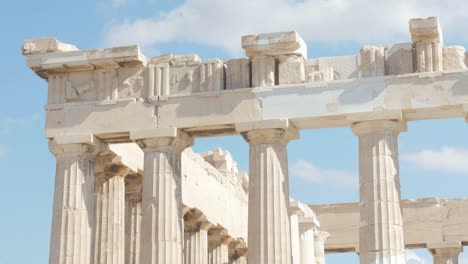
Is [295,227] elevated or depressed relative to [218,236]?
depressed

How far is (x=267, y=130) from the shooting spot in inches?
1383

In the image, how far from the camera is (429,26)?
34.2 m

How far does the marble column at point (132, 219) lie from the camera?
4147 centimetres

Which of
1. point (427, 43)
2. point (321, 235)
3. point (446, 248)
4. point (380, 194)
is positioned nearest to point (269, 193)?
point (380, 194)

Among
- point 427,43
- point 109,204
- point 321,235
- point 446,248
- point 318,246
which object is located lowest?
point 109,204

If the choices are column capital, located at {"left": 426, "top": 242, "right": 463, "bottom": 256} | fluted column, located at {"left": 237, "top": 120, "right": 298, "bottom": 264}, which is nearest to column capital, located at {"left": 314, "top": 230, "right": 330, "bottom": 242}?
column capital, located at {"left": 426, "top": 242, "right": 463, "bottom": 256}

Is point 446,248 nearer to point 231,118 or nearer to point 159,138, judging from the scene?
point 231,118

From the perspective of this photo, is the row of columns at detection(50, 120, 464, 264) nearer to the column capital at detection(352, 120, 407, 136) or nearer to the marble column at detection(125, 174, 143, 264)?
the column capital at detection(352, 120, 407, 136)

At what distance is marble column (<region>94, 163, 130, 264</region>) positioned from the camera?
39000mm

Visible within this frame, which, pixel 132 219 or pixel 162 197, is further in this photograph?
pixel 132 219

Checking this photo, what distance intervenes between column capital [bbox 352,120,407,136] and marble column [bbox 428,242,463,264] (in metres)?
22.1

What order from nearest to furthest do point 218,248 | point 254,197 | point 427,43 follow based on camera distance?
1. point 427,43
2. point 254,197
3. point 218,248

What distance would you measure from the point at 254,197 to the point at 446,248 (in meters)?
23.2

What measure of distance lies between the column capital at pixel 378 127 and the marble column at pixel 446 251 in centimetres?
2211
